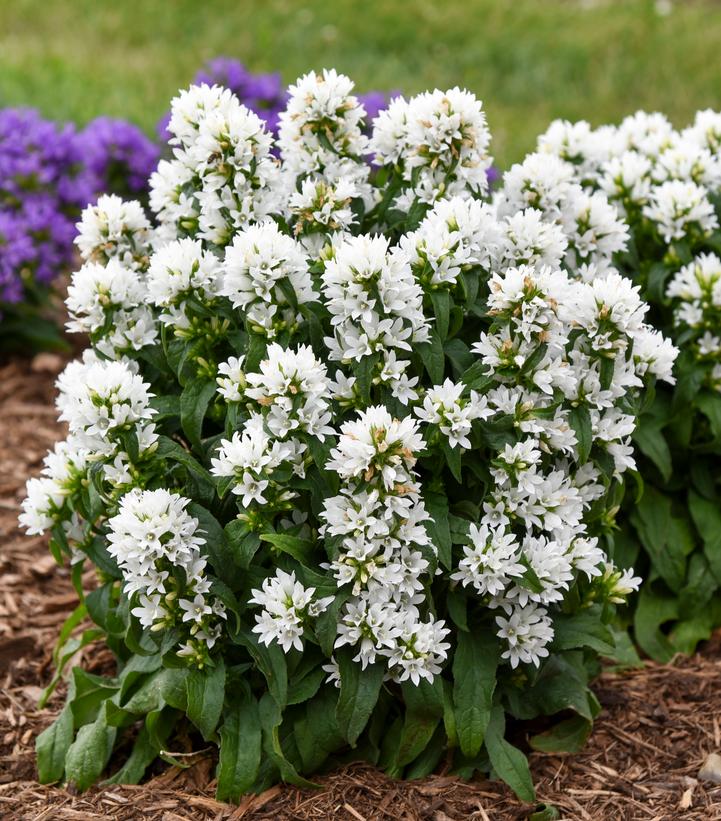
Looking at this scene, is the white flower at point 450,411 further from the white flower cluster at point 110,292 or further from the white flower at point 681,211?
the white flower at point 681,211

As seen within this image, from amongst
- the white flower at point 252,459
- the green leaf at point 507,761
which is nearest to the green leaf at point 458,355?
the white flower at point 252,459

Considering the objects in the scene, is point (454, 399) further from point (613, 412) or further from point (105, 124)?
point (105, 124)

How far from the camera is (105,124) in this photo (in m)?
6.33

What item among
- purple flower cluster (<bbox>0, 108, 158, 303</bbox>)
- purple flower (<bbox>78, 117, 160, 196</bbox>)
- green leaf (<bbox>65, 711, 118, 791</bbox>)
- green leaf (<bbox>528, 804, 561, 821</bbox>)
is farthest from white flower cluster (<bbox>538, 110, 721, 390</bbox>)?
purple flower (<bbox>78, 117, 160, 196</bbox>)

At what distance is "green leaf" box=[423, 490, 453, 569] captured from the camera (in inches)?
105

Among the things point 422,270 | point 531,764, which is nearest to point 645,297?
point 422,270

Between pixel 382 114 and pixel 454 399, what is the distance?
1.02m

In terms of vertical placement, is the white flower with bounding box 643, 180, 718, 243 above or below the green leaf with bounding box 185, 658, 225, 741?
above

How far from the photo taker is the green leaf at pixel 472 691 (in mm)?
2832

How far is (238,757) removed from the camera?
2.86m

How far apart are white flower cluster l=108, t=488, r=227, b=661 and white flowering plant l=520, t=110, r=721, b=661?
1531mm

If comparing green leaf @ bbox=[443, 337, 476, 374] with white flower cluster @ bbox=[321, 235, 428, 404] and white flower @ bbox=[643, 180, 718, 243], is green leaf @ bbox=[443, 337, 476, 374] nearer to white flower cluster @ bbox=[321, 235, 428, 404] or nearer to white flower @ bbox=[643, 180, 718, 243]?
white flower cluster @ bbox=[321, 235, 428, 404]

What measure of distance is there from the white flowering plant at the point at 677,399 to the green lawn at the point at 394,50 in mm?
4319

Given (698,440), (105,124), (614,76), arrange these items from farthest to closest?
1. (614,76)
2. (105,124)
3. (698,440)
